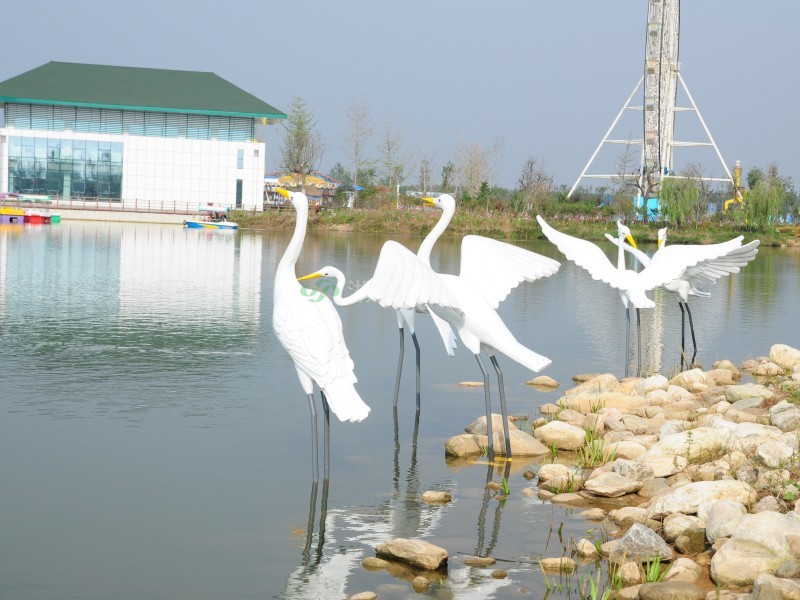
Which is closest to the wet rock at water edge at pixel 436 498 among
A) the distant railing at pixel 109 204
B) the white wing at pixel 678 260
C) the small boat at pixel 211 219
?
the white wing at pixel 678 260

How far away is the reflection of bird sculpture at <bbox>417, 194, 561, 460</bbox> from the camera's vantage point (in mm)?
7828

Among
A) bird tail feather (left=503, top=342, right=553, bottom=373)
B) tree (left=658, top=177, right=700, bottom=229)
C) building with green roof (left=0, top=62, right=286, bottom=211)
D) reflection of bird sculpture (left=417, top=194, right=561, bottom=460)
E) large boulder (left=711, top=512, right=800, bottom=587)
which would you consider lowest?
large boulder (left=711, top=512, right=800, bottom=587)

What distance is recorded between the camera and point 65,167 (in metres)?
56.3

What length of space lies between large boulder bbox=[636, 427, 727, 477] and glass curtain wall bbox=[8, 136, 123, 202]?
52.7 metres

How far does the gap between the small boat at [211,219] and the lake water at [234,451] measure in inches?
1044

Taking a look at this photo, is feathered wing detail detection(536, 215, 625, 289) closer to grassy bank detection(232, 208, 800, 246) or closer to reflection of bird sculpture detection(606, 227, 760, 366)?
reflection of bird sculpture detection(606, 227, 760, 366)

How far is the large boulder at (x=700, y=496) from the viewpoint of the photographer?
6.46 meters

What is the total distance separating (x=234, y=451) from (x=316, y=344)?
2.07m

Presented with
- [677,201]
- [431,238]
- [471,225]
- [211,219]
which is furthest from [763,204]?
[431,238]

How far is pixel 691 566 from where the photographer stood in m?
5.74

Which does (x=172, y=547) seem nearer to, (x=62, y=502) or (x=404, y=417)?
(x=62, y=502)

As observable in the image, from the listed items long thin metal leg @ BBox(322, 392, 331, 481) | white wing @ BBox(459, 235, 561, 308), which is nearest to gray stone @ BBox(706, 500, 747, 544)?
long thin metal leg @ BBox(322, 392, 331, 481)

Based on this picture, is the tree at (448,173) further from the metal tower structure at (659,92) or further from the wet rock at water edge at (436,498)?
the wet rock at water edge at (436,498)

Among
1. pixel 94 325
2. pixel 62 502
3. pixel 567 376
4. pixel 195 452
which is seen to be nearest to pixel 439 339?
pixel 567 376
